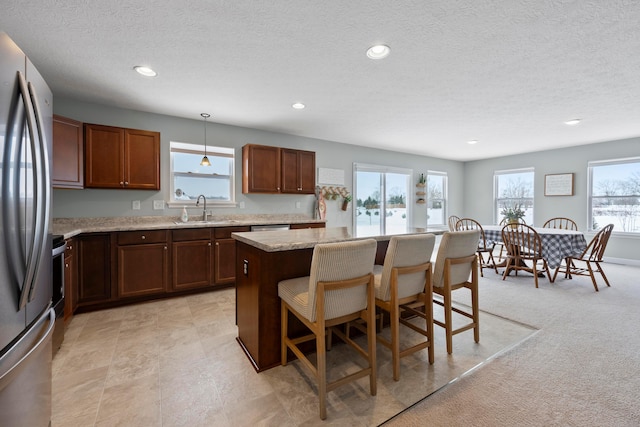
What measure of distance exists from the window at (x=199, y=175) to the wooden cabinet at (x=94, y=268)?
1143 millimetres

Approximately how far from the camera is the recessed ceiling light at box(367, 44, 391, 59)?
7.24 ft

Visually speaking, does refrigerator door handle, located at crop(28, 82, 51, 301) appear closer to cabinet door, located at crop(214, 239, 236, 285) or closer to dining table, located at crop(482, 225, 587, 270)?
cabinet door, located at crop(214, 239, 236, 285)

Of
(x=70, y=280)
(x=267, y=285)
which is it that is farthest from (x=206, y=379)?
(x=70, y=280)

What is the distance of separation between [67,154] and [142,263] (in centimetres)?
139

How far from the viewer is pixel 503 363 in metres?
2.00

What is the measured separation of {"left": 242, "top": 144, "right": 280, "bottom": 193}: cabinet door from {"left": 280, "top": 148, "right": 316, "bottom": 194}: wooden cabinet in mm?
116

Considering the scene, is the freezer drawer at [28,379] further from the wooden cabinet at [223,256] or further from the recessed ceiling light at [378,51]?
Result: the recessed ceiling light at [378,51]

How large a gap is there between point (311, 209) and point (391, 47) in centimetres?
334

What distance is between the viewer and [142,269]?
320 centimetres

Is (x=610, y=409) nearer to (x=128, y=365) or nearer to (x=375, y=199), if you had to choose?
(x=128, y=365)

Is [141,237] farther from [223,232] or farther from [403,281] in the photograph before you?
[403,281]

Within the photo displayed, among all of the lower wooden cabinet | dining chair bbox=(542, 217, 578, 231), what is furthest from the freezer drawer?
dining chair bbox=(542, 217, 578, 231)

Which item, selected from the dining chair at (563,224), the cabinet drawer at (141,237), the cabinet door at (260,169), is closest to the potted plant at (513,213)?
the dining chair at (563,224)

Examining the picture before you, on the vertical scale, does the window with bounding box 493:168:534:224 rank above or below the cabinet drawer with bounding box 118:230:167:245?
above
